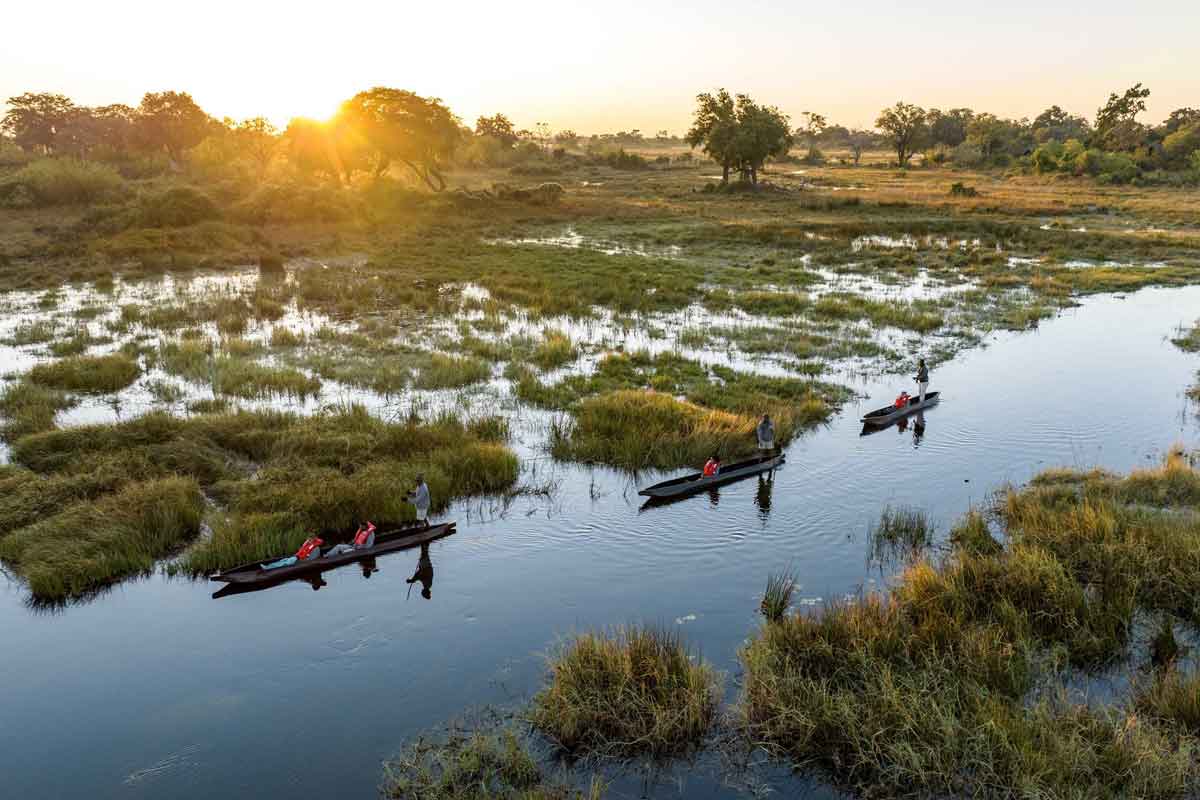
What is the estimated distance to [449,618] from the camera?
13.3m

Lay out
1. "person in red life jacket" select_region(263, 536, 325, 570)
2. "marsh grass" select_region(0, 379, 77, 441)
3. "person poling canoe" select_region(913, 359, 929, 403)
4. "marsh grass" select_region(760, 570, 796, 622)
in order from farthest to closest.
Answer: "person poling canoe" select_region(913, 359, 929, 403) < "marsh grass" select_region(0, 379, 77, 441) < "person in red life jacket" select_region(263, 536, 325, 570) < "marsh grass" select_region(760, 570, 796, 622)

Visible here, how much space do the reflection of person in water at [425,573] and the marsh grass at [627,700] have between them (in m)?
3.98

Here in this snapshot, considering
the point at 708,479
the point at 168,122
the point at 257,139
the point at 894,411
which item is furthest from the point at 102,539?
the point at 257,139

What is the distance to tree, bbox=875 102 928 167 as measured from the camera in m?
116

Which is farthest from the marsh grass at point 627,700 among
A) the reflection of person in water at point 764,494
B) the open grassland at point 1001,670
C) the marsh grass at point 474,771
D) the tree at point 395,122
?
the tree at point 395,122

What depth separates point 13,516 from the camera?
1509 centimetres

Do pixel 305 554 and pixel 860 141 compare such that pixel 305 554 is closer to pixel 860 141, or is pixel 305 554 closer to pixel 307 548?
pixel 307 548

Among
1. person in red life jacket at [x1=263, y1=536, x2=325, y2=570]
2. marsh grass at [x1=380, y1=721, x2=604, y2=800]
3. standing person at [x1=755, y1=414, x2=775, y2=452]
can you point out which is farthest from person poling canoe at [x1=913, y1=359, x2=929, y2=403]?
person in red life jacket at [x1=263, y1=536, x2=325, y2=570]

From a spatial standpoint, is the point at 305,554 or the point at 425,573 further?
the point at 425,573

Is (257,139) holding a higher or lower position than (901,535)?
higher

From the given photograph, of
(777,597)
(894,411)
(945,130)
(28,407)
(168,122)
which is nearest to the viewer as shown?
(777,597)

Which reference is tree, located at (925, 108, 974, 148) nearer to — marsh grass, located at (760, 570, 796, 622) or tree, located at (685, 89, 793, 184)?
tree, located at (685, 89, 793, 184)

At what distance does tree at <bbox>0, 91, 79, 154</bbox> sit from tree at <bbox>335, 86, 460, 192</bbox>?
131 feet

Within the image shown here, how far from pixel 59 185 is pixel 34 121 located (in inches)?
1774
